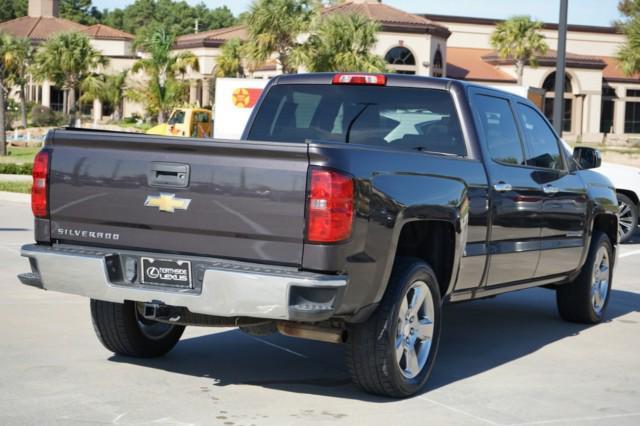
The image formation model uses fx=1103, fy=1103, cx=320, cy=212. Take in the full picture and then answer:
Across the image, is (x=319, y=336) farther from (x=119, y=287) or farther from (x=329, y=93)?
(x=329, y=93)

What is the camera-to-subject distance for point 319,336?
6.40 m

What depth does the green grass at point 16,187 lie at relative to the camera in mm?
24969

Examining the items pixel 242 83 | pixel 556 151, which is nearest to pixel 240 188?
pixel 556 151

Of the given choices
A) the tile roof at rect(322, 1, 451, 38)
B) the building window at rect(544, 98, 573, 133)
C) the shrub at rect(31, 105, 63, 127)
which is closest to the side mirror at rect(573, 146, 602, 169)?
the tile roof at rect(322, 1, 451, 38)

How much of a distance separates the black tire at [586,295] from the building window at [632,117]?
74.5 metres

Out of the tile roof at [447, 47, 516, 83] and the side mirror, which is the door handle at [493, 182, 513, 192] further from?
the tile roof at [447, 47, 516, 83]

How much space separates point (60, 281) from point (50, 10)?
96688mm

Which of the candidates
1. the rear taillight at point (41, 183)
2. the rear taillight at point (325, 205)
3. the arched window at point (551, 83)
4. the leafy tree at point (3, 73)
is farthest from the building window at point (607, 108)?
the rear taillight at point (325, 205)

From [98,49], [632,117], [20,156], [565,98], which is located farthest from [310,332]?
[98,49]

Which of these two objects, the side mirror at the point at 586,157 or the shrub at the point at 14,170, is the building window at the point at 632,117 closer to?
the shrub at the point at 14,170

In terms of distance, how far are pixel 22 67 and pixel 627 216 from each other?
6473cm

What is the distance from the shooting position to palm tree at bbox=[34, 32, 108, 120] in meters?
65.2

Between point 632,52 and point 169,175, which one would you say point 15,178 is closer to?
point 169,175

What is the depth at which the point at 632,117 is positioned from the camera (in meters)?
82.2
